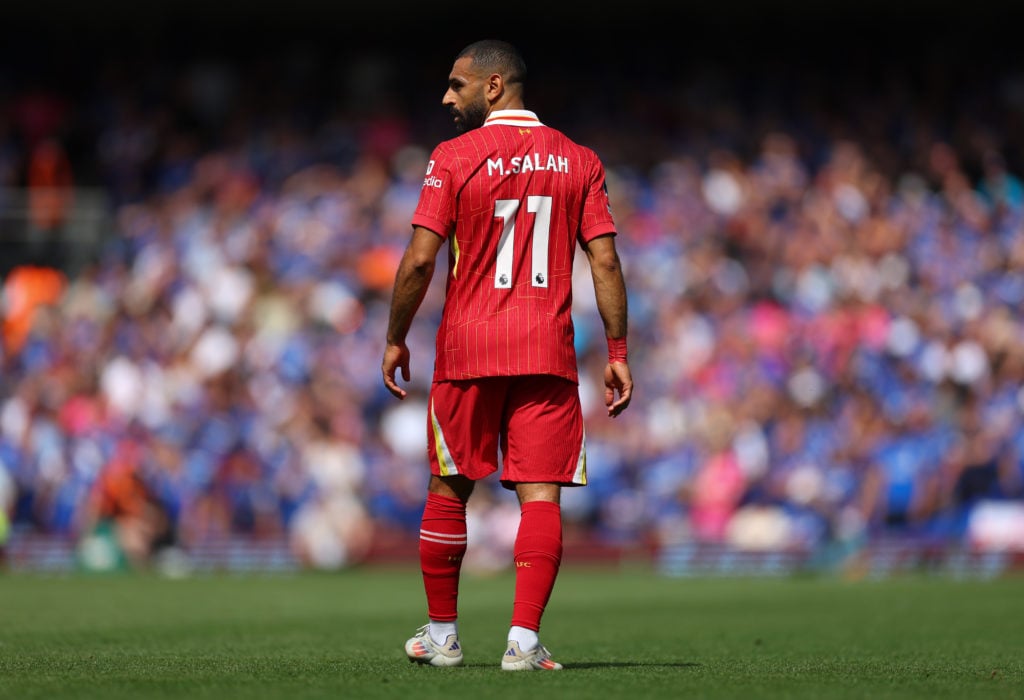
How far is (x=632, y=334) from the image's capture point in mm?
17797

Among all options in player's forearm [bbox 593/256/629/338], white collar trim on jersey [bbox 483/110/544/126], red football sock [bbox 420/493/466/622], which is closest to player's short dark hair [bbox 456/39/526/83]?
white collar trim on jersey [bbox 483/110/544/126]

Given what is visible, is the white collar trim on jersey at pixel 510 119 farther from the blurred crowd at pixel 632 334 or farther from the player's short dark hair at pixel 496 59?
the blurred crowd at pixel 632 334

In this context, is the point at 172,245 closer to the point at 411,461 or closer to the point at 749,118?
the point at 411,461

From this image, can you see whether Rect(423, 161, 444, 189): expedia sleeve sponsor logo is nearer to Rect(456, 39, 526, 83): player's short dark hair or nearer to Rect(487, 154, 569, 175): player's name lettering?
Rect(487, 154, 569, 175): player's name lettering

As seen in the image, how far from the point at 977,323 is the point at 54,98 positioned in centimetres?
1381

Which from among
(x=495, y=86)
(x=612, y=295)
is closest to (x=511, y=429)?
(x=612, y=295)

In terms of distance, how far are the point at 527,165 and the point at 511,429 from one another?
3.13 ft

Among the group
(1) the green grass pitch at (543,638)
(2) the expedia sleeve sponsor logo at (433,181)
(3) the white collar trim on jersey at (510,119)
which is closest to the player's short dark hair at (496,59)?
(3) the white collar trim on jersey at (510,119)

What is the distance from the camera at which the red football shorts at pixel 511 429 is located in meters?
5.60

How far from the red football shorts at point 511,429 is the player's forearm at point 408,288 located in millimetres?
289

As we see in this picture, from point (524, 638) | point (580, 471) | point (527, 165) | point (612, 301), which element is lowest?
point (524, 638)

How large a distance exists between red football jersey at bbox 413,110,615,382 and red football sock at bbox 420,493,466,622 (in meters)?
0.49

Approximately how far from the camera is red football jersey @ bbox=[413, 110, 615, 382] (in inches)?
220

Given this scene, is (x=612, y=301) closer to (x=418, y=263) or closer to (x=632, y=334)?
(x=418, y=263)
